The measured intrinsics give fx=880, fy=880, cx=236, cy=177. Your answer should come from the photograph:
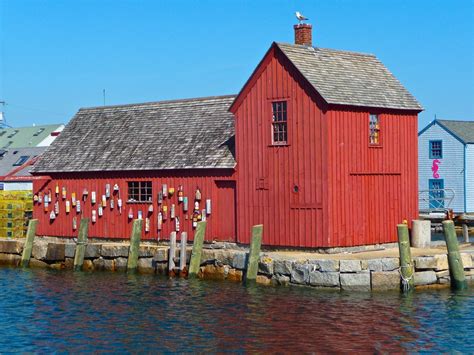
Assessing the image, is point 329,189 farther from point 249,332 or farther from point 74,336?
point 74,336

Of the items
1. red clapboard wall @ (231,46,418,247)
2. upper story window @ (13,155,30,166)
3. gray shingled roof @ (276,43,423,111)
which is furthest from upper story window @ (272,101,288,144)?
upper story window @ (13,155,30,166)

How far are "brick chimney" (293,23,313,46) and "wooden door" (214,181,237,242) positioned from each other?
5.62 metres

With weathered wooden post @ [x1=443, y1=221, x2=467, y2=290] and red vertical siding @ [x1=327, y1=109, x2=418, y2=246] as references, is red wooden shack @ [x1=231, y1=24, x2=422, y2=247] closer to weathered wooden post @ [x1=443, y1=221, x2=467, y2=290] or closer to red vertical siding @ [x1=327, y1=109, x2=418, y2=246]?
red vertical siding @ [x1=327, y1=109, x2=418, y2=246]

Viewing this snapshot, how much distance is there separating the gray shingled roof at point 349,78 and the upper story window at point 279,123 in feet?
4.78

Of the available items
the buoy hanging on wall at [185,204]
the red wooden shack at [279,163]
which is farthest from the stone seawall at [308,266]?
the buoy hanging on wall at [185,204]

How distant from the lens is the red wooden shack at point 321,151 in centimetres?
2827

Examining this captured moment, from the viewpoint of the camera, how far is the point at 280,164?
29.2 m

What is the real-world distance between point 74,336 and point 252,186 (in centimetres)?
1067

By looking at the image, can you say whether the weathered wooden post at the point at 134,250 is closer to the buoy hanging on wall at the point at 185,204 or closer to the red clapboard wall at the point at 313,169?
the buoy hanging on wall at the point at 185,204

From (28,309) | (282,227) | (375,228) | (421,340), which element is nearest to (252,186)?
(282,227)

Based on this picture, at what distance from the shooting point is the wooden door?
3103cm

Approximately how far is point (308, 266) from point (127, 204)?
34.3 feet

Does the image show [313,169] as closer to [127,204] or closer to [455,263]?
[455,263]

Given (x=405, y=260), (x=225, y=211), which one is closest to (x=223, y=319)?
(x=405, y=260)
